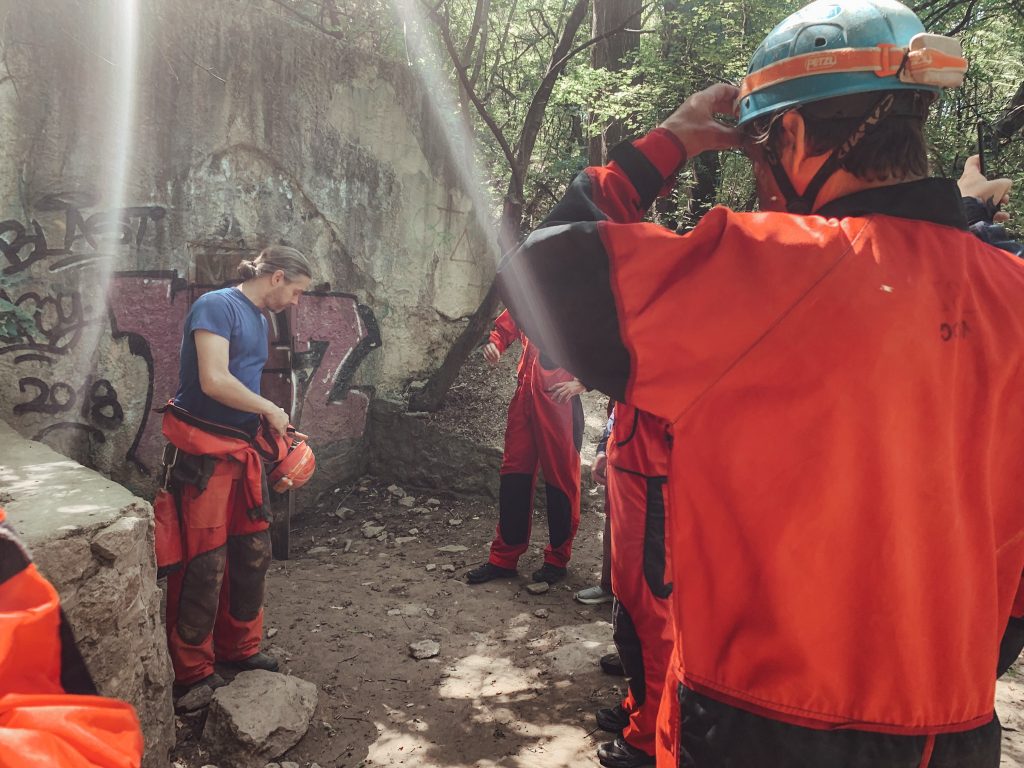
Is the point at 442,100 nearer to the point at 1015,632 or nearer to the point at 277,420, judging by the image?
the point at 277,420

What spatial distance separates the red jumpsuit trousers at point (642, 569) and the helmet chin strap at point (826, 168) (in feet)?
5.59

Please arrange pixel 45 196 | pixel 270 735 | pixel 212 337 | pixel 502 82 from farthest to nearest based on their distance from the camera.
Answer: pixel 502 82 < pixel 45 196 < pixel 212 337 < pixel 270 735

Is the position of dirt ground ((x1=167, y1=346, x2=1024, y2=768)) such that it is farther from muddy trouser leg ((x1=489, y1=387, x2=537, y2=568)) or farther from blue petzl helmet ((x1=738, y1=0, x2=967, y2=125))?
blue petzl helmet ((x1=738, y1=0, x2=967, y2=125))

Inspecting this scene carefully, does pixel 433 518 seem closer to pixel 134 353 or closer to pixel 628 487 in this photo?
pixel 134 353

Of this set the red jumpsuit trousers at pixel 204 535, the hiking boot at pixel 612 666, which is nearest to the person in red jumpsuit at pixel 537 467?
the hiking boot at pixel 612 666

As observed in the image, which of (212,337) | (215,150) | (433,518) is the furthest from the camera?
(433,518)

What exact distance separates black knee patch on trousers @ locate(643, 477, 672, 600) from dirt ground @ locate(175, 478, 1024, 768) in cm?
81

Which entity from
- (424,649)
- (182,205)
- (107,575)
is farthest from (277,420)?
(182,205)

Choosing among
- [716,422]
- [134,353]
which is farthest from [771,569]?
[134,353]

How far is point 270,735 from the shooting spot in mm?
2879

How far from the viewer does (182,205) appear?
4973 mm

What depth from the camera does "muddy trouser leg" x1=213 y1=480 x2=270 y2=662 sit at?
344 cm

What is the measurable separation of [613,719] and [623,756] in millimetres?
318

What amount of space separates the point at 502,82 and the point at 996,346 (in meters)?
9.32
